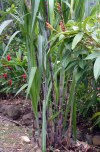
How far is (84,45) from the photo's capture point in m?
1.38

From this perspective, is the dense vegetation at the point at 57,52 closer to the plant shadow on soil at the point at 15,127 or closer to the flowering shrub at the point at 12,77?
the plant shadow on soil at the point at 15,127

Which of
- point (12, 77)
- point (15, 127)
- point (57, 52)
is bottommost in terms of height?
point (15, 127)

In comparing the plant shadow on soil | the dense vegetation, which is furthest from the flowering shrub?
the dense vegetation

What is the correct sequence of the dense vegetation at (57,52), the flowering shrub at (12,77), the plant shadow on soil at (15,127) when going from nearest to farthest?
the dense vegetation at (57,52)
the plant shadow on soil at (15,127)
the flowering shrub at (12,77)

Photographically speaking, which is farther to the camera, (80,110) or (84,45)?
(80,110)

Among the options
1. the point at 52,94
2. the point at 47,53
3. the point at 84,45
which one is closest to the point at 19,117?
the point at 52,94

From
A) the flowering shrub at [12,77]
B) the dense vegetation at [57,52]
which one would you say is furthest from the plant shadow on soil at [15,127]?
the dense vegetation at [57,52]

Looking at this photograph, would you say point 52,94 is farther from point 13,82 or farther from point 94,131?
point 13,82

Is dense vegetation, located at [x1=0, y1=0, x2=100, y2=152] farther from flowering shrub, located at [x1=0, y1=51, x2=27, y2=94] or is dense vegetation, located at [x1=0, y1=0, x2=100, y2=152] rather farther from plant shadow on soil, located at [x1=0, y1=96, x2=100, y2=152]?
flowering shrub, located at [x1=0, y1=51, x2=27, y2=94]

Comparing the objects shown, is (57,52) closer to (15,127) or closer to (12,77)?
(15,127)

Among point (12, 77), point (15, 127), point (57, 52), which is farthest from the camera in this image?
point (12, 77)

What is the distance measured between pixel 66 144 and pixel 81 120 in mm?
747

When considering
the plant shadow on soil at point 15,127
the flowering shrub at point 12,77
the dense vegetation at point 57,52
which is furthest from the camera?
the flowering shrub at point 12,77

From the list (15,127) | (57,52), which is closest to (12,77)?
(15,127)
